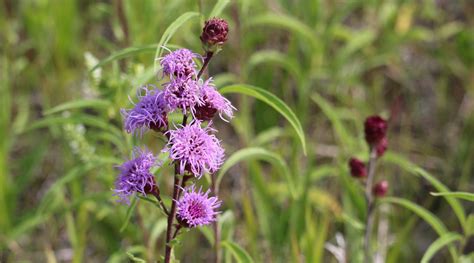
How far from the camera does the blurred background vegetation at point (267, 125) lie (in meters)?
2.88

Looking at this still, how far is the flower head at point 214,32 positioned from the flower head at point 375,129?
0.88 meters

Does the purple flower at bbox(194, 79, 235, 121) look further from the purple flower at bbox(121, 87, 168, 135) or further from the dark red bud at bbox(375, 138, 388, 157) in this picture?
the dark red bud at bbox(375, 138, 388, 157)

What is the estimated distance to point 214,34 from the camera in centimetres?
160

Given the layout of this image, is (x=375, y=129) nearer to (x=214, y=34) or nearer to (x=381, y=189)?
(x=381, y=189)

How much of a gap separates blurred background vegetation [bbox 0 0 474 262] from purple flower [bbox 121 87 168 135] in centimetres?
86

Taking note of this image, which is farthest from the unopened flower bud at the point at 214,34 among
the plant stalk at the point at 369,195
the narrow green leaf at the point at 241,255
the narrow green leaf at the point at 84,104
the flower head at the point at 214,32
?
the plant stalk at the point at 369,195

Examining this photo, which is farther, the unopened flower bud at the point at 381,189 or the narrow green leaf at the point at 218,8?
the unopened flower bud at the point at 381,189

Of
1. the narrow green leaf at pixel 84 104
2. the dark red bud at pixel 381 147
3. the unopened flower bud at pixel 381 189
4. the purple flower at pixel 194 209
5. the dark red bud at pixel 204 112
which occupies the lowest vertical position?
the purple flower at pixel 194 209

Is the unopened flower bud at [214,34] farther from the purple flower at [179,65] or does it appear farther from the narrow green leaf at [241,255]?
the narrow green leaf at [241,255]

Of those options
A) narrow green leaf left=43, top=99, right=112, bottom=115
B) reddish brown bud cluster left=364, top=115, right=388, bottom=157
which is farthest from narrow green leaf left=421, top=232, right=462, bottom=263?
narrow green leaf left=43, top=99, right=112, bottom=115

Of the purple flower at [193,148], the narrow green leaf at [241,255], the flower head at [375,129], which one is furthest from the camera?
the flower head at [375,129]

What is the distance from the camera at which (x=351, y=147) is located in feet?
10.1

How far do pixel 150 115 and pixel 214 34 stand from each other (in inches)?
10.1

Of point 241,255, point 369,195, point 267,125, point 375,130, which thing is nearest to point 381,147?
point 375,130
